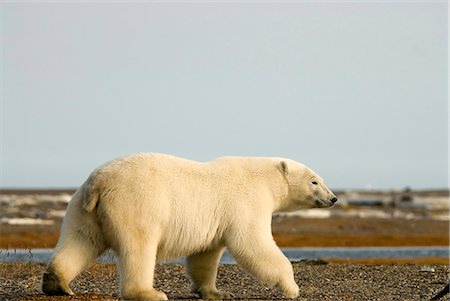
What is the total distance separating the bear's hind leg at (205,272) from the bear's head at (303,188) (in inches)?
52.8

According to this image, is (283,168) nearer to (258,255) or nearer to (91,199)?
(258,255)

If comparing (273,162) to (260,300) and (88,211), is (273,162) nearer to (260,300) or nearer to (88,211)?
(260,300)

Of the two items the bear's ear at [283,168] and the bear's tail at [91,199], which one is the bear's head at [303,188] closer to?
the bear's ear at [283,168]

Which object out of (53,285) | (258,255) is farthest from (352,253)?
(53,285)

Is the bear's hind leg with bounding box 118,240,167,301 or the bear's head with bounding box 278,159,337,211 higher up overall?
the bear's head with bounding box 278,159,337,211

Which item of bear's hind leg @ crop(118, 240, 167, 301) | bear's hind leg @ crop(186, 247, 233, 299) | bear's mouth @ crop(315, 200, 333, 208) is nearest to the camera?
bear's hind leg @ crop(118, 240, 167, 301)

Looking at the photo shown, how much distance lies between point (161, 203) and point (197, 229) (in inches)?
29.5

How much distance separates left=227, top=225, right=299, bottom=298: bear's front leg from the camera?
11875mm

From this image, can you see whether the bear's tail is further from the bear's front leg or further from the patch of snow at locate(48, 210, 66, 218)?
the patch of snow at locate(48, 210, 66, 218)

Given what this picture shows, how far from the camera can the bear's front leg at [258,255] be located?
11.9 m

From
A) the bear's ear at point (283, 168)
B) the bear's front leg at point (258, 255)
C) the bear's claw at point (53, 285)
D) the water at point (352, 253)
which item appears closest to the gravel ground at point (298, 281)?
the bear's claw at point (53, 285)

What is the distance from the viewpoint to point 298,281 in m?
15.4

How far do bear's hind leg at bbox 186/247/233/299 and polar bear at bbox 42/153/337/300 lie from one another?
0.05ft

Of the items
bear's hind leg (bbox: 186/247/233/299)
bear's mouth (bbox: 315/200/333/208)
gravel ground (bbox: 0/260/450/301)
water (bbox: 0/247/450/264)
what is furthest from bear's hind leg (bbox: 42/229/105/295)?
water (bbox: 0/247/450/264)
